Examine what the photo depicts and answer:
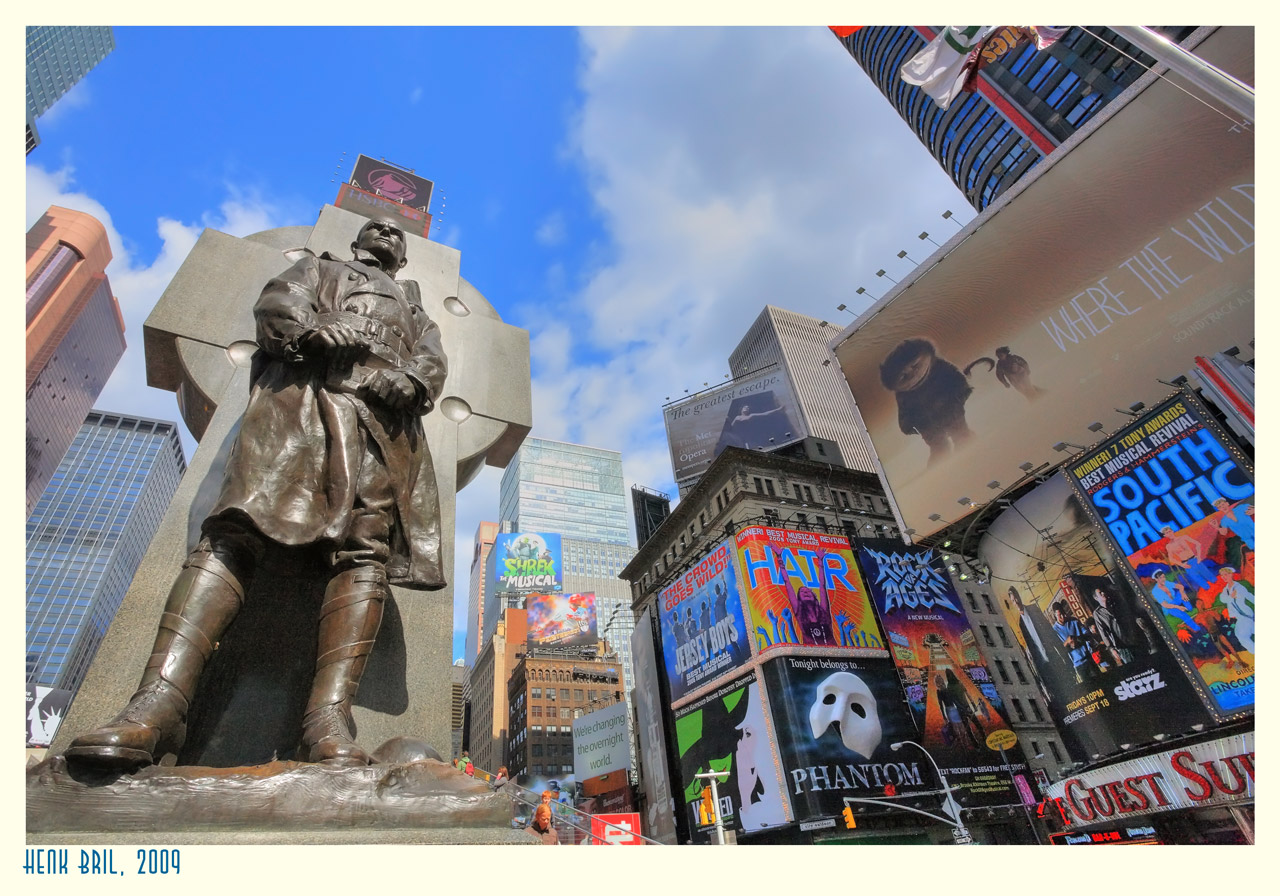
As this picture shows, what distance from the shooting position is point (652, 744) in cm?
3928

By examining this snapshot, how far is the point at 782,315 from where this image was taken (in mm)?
72938

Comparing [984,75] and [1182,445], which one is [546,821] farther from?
[984,75]

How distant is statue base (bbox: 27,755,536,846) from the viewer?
2346mm

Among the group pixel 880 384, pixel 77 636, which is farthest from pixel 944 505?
pixel 77 636

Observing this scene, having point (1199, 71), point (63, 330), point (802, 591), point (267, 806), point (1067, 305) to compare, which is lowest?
point (267, 806)

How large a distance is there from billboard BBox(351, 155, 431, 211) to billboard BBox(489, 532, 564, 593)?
56709mm

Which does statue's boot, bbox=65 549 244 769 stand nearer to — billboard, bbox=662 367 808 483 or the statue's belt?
the statue's belt

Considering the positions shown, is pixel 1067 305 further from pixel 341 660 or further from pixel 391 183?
pixel 341 660

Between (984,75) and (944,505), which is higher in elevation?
(984,75)

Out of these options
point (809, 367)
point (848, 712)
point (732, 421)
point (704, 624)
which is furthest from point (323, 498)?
point (809, 367)

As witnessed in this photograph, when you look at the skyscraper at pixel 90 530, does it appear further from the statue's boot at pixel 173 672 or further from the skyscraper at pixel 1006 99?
the skyscraper at pixel 1006 99

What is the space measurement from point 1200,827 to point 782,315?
60660mm

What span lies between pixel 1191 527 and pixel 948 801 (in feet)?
57.0

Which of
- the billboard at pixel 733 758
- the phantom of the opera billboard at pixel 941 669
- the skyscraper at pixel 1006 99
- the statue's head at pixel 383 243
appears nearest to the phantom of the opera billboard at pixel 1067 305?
the skyscraper at pixel 1006 99
